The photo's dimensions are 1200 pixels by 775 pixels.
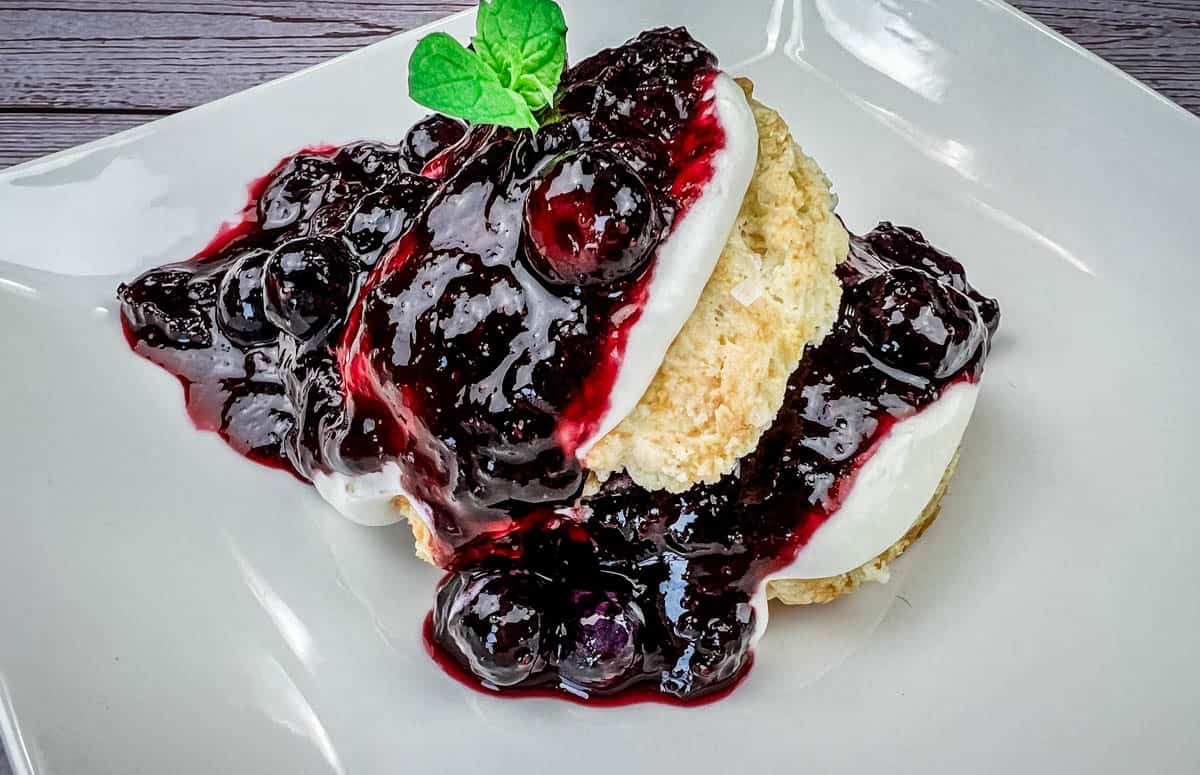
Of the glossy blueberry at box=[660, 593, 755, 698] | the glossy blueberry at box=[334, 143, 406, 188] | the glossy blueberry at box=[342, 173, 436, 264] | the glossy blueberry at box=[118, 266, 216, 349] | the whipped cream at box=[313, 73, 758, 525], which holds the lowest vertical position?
the glossy blueberry at box=[660, 593, 755, 698]

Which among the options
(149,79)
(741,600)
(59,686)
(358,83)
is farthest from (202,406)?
(149,79)

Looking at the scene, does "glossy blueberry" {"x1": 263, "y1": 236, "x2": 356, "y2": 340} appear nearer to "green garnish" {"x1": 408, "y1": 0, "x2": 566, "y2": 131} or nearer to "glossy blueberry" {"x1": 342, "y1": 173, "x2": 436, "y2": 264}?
"glossy blueberry" {"x1": 342, "y1": 173, "x2": 436, "y2": 264}

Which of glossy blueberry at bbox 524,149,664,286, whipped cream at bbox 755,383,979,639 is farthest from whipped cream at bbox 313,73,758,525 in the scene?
whipped cream at bbox 755,383,979,639

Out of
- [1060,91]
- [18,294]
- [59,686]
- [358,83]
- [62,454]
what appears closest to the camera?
[59,686]

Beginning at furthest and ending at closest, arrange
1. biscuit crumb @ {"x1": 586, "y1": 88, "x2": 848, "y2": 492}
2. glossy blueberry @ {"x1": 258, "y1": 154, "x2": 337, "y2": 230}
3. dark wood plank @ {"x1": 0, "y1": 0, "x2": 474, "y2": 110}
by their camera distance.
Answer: dark wood plank @ {"x1": 0, "y1": 0, "x2": 474, "y2": 110} → glossy blueberry @ {"x1": 258, "y1": 154, "x2": 337, "y2": 230} → biscuit crumb @ {"x1": 586, "y1": 88, "x2": 848, "y2": 492}

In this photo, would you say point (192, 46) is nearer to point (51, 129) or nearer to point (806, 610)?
point (51, 129)

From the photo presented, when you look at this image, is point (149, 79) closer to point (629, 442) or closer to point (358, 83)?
point (358, 83)
